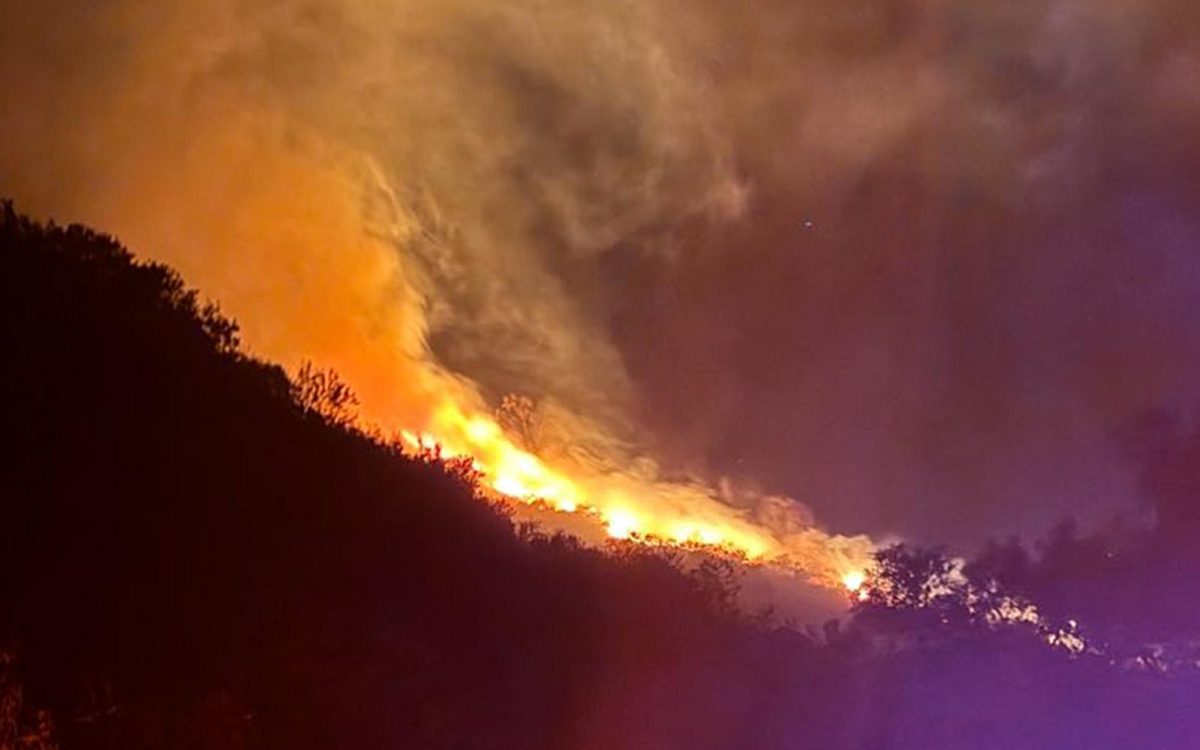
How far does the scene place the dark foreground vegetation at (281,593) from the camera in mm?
8258

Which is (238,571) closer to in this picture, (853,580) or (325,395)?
(325,395)

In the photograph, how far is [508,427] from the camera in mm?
15250

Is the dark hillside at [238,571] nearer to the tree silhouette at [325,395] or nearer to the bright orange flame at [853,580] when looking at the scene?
the tree silhouette at [325,395]

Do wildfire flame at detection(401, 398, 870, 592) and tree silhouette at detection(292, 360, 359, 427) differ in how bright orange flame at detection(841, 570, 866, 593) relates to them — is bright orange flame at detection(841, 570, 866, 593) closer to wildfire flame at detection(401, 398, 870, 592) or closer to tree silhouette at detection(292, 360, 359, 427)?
wildfire flame at detection(401, 398, 870, 592)

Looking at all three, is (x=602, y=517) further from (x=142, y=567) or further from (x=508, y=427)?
(x=142, y=567)

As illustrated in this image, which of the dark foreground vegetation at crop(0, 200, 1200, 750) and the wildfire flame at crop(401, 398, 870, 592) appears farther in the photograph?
the wildfire flame at crop(401, 398, 870, 592)

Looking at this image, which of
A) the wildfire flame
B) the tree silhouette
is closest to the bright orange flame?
the wildfire flame

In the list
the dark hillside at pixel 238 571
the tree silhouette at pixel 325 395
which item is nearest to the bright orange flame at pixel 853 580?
the dark hillside at pixel 238 571

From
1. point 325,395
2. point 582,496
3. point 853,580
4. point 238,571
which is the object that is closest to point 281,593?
point 238,571

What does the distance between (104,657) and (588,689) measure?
5.76 meters

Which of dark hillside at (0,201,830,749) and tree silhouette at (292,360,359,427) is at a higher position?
tree silhouette at (292,360,359,427)

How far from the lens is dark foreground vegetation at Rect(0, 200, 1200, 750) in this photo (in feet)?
27.1

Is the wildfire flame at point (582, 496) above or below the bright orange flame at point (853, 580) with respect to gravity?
below

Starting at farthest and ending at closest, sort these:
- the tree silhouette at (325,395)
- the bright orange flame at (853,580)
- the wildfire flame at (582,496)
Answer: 1. the bright orange flame at (853,580)
2. the wildfire flame at (582,496)
3. the tree silhouette at (325,395)
